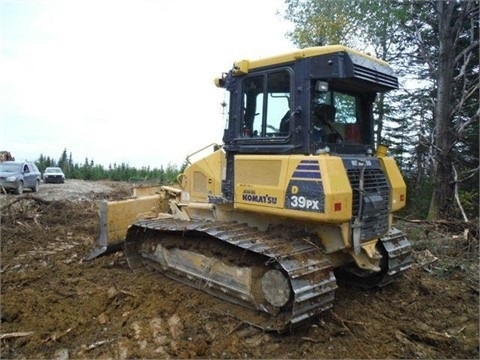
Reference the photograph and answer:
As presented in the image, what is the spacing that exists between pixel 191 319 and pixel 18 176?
17.1 metres

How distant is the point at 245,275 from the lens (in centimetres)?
476

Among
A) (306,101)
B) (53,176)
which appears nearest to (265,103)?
(306,101)

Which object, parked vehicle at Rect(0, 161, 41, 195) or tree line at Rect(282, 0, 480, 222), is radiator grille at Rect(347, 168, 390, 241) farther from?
parked vehicle at Rect(0, 161, 41, 195)

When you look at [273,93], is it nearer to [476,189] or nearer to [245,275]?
[245,275]

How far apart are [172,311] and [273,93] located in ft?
9.34

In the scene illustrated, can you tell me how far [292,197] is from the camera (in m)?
4.59

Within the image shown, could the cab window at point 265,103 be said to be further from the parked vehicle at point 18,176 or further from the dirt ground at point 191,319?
the parked vehicle at point 18,176

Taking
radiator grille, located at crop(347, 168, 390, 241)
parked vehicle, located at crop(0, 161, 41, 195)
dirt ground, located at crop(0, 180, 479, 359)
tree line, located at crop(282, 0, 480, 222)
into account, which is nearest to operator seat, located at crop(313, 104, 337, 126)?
radiator grille, located at crop(347, 168, 390, 241)

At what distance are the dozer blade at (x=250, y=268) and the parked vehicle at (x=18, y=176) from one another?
1482 centimetres

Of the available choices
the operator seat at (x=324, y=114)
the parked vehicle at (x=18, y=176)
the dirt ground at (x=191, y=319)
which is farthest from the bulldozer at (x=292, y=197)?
the parked vehicle at (x=18, y=176)

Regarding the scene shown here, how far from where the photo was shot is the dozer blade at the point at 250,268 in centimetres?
425

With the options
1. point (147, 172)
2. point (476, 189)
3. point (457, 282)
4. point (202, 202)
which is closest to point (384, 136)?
point (476, 189)

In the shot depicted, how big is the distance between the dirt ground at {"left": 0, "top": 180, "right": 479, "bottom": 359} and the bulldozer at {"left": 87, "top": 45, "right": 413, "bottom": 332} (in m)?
0.28

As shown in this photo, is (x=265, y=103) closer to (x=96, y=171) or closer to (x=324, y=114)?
(x=324, y=114)
